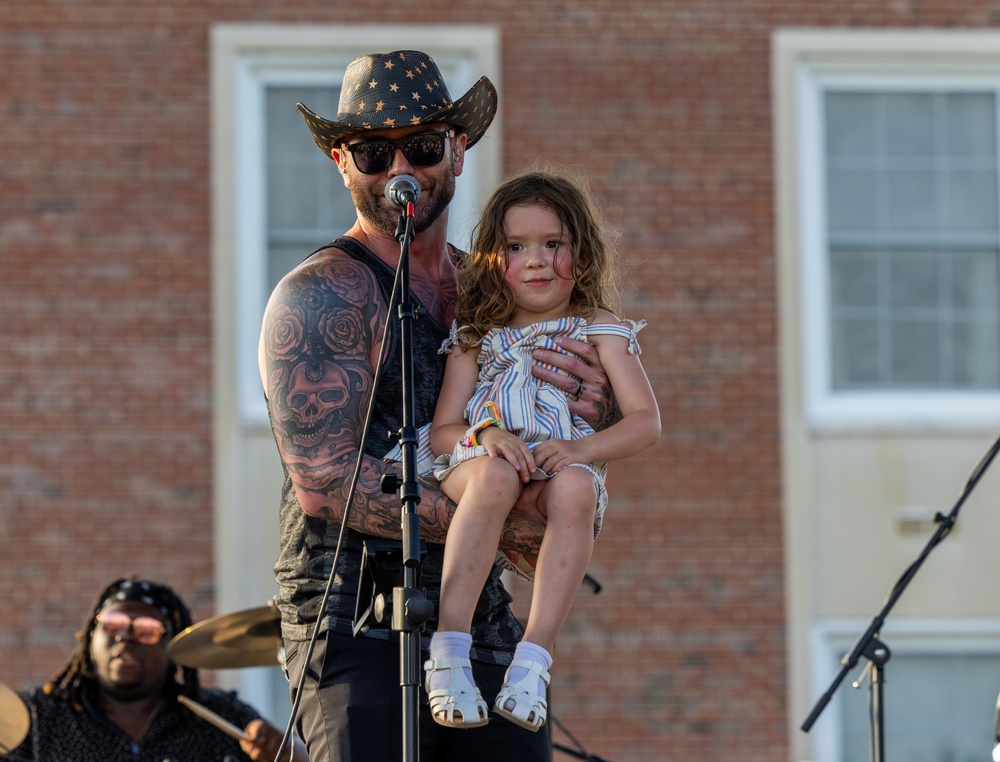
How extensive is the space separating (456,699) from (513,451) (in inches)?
23.5

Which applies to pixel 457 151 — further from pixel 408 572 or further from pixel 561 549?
pixel 408 572

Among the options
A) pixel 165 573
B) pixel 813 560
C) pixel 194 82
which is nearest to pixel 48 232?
pixel 194 82

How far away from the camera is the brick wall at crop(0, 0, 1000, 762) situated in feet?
30.6

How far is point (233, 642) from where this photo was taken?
19.4 feet

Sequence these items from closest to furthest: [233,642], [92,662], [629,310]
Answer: [233,642] < [92,662] < [629,310]

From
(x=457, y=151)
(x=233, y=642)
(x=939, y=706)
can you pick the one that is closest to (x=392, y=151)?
(x=457, y=151)

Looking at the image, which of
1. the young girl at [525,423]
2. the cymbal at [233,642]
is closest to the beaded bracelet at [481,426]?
the young girl at [525,423]

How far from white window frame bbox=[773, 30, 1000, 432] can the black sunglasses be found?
5982 mm

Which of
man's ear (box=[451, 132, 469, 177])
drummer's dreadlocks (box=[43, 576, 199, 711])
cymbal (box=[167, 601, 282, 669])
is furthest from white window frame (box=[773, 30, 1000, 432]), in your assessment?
man's ear (box=[451, 132, 469, 177])

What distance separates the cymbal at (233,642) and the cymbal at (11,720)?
2.28 feet

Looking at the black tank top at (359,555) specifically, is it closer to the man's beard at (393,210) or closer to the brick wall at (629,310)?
the man's beard at (393,210)

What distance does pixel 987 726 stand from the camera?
9.84 meters

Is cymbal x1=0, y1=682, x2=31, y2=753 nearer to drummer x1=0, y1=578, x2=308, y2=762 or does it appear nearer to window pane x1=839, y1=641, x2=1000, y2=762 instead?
drummer x1=0, y1=578, x2=308, y2=762

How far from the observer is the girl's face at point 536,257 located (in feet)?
13.3
